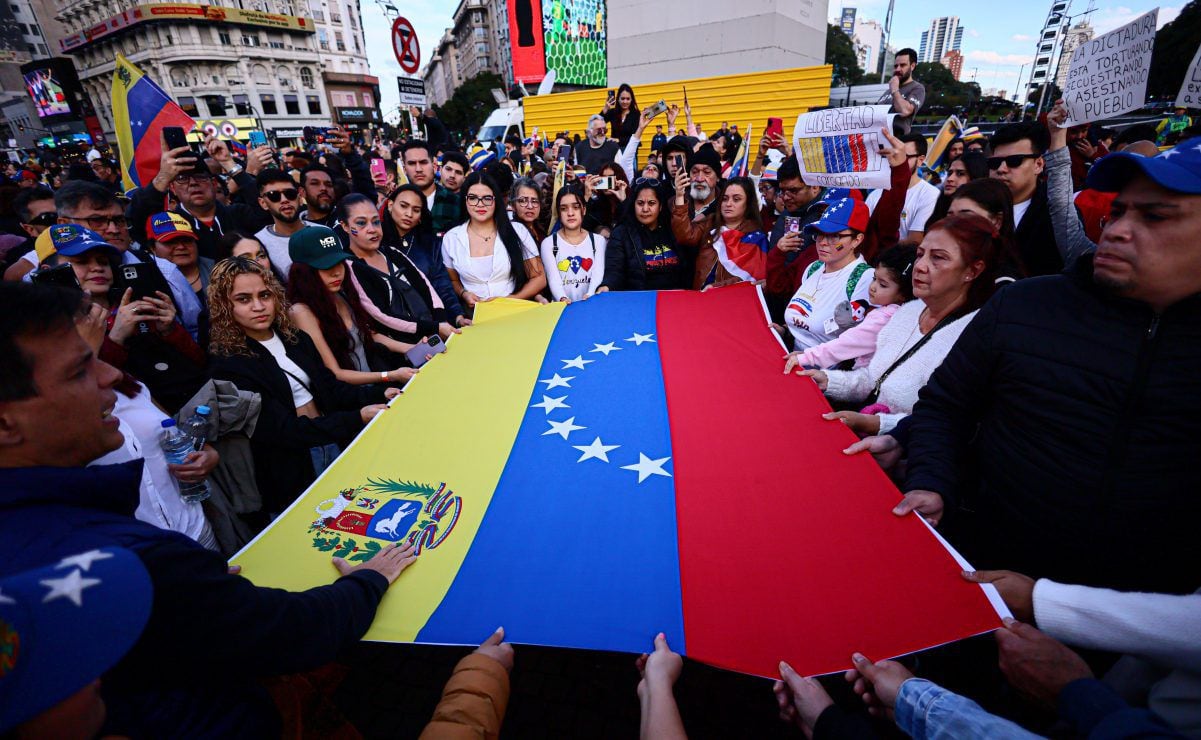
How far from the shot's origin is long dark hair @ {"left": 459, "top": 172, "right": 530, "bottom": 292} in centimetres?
472

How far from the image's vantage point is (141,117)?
4.81 m

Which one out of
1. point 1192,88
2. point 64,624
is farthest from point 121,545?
point 1192,88

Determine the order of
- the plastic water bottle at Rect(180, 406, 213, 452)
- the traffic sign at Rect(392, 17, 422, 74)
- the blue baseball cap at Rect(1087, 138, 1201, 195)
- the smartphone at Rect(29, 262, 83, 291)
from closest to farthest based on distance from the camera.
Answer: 1. the blue baseball cap at Rect(1087, 138, 1201, 195)
2. the plastic water bottle at Rect(180, 406, 213, 452)
3. the smartphone at Rect(29, 262, 83, 291)
4. the traffic sign at Rect(392, 17, 422, 74)

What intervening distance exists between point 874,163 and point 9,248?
27.9 ft

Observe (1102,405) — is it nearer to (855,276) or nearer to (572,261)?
(855,276)

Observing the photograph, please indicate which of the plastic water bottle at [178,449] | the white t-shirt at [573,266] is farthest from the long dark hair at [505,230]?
the plastic water bottle at [178,449]

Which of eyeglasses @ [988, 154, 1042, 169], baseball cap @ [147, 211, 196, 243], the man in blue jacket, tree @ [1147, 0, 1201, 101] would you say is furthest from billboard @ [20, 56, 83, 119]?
tree @ [1147, 0, 1201, 101]

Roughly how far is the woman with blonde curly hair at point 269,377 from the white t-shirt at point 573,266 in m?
2.64

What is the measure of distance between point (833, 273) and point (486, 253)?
3.11 m

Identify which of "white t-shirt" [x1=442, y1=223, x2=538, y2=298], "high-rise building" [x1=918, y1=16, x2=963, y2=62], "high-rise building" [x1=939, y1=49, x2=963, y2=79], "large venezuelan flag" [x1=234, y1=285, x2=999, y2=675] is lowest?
"large venezuelan flag" [x1=234, y1=285, x2=999, y2=675]

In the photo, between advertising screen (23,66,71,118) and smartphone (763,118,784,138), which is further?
advertising screen (23,66,71,118)

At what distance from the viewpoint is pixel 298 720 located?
4.65 feet

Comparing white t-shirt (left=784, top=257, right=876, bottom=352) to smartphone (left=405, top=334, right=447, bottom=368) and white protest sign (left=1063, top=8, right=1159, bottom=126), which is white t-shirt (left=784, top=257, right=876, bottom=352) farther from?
smartphone (left=405, top=334, right=447, bottom=368)

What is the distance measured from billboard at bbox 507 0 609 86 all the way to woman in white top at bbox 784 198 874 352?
26610 millimetres
